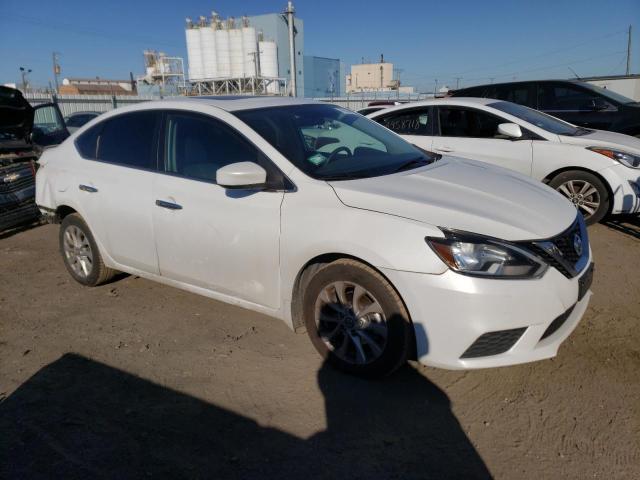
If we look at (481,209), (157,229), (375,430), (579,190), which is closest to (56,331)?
(157,229)

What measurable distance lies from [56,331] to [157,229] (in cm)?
119

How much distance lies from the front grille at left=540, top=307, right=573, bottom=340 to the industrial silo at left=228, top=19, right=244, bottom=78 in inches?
1728

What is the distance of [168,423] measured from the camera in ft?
8.46

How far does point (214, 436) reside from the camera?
246 cm

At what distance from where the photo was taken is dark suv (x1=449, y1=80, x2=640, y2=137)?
7.91 metres

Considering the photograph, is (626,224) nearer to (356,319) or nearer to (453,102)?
(453,102)

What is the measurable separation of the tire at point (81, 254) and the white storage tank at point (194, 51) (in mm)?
42517

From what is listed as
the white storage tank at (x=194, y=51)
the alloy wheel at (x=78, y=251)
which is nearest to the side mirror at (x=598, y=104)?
the alloy wheel at (x=78, y=251)

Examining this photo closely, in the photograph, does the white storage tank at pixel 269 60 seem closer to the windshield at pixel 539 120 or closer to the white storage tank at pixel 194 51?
the white storage tank at pixel 194 51

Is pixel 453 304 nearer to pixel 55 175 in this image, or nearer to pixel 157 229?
pixel 157 229

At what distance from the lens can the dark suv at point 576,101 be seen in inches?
311

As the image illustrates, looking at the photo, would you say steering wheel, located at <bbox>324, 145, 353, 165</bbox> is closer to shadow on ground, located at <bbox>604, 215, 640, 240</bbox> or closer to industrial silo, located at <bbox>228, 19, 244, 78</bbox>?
shadow on ground, located at <bbox>604, 215, 640, 240</bbox>

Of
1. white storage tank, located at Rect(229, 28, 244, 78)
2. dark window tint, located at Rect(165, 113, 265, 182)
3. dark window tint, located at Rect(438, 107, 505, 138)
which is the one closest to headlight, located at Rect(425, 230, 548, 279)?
dark window tint, located at Rect(165, 113, 265, 182)

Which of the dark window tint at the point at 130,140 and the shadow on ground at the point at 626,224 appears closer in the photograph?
the dark window tint at the point at 130,140
